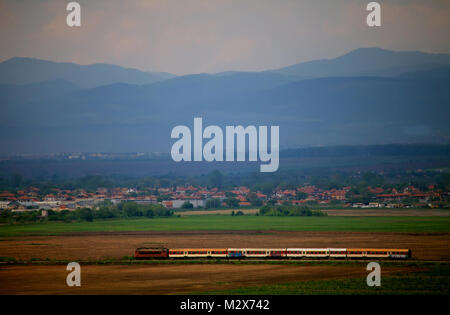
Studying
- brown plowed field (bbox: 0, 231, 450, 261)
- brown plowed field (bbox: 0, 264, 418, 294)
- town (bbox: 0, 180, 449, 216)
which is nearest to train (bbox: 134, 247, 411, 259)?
brown plowed field (bbox: 0, 231, 450, 261)

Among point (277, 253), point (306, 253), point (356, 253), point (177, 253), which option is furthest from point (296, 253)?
point (177, 253)

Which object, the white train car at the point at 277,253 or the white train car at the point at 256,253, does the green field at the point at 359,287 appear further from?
the white train car at the point at 256,253

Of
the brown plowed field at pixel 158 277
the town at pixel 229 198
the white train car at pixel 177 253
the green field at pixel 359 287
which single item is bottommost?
the brown plowed field at pixel 158 277

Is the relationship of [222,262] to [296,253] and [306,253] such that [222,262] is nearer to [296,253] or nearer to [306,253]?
[296,253]

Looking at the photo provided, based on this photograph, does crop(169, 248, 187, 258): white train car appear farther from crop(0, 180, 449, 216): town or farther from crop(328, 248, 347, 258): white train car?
crop(0, 180, 449, 216): town

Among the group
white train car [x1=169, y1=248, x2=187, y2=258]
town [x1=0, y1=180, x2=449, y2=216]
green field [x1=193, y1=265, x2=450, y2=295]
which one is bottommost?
green field [x1=193, y1=265, x2=450, y2=295]

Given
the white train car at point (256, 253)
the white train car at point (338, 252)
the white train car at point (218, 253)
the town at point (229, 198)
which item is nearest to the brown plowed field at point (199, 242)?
the white train car at point (338, 252)
